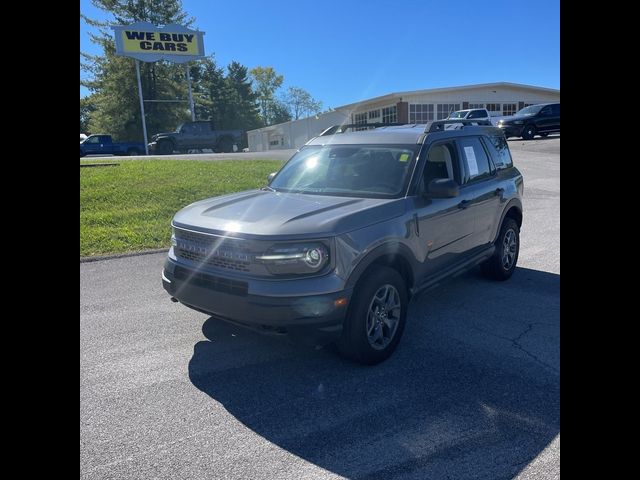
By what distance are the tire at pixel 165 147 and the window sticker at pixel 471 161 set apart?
25754 mm

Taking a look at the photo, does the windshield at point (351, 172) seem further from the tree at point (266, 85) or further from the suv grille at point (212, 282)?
the tree at point (266, 85)

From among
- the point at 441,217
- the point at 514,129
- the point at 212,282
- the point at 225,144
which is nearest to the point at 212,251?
the point at 212,282

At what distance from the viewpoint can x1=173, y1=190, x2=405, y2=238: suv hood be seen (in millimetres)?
3615

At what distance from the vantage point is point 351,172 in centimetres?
482

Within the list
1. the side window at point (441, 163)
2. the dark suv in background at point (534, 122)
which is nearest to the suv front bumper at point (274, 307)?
the side window at point (441, 163)

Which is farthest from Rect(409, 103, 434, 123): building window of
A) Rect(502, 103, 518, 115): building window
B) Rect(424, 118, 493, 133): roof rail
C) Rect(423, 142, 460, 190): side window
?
Rect(423, 142, 460, 190): side window

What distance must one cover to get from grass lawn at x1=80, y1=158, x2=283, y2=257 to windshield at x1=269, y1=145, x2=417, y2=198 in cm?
390

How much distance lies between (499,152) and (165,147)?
25587 mm

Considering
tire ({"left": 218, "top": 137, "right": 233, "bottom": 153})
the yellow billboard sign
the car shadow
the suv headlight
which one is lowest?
the car shadow

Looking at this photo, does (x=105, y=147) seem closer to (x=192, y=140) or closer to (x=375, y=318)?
(x=192, y=140)

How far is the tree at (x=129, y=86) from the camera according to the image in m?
44.0

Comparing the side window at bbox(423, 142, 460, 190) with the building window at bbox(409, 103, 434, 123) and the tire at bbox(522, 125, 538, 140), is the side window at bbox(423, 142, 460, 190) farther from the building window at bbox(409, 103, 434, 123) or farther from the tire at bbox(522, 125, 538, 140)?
the building window at bbox(409, 103, 434, 123)

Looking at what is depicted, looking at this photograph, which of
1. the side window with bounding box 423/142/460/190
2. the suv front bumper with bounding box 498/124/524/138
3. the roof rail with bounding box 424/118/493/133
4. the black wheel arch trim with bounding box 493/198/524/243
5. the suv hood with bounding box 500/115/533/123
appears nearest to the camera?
the side window with bounding box 423/142/460/190
